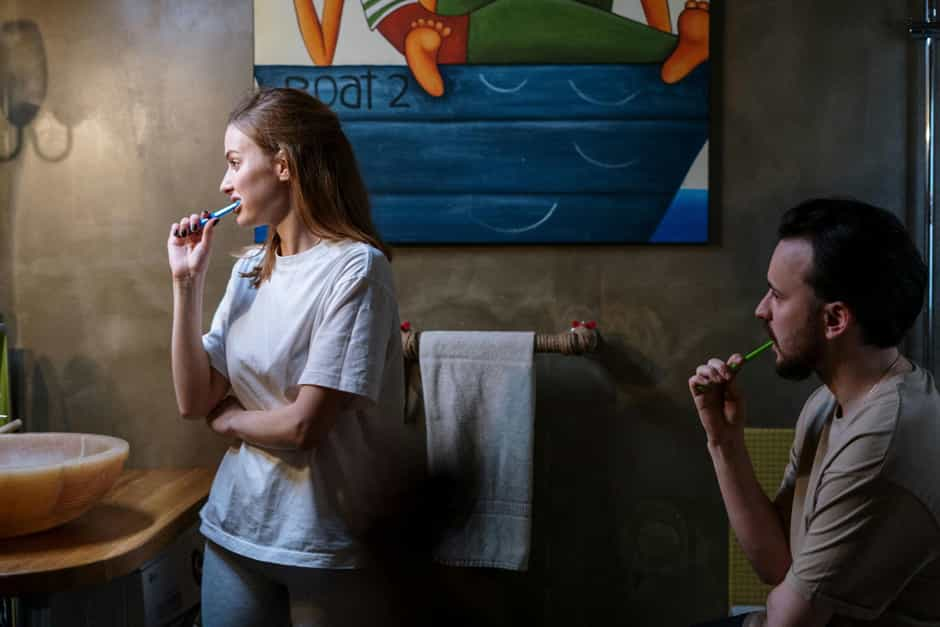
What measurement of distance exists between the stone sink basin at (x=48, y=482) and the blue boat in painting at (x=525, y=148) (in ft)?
2.88

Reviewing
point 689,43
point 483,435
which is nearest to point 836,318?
point 483,435

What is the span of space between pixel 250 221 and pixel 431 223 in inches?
26.8

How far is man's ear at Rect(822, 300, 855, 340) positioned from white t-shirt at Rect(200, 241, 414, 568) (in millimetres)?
669

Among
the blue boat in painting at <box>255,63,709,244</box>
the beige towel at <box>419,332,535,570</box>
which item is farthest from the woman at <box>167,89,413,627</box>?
the blue boat in painting at <box>255,63,709,244</box>

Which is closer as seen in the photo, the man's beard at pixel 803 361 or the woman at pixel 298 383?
the man's beard at pixel 803 361

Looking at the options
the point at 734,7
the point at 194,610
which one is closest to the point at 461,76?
the point at 734,7

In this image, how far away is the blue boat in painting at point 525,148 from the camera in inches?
80.1

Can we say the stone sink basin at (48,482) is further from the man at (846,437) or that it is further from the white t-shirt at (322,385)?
the man at (846,437)

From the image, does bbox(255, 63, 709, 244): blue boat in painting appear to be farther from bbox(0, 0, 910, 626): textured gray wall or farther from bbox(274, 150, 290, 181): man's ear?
bbox(274, 150, 290, 181): man's ear

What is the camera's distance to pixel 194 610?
70.6 inches

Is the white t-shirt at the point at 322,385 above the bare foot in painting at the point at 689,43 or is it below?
below

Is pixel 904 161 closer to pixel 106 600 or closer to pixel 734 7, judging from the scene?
pixel 734 7

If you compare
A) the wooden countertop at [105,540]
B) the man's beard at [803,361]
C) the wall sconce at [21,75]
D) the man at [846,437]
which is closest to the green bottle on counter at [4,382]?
the wooden countertop at [105,540]

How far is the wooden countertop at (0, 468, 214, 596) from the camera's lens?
4.20 ft
